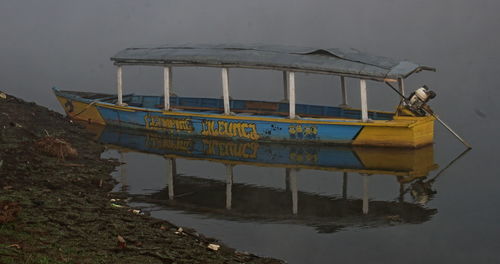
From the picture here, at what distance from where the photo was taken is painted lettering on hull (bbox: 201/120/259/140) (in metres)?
24.2

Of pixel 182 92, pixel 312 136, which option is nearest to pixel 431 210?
pixel 312 136

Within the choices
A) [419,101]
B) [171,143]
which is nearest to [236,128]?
[171,143]

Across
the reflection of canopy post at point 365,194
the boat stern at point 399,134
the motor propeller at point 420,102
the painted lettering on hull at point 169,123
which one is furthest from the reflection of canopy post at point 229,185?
the motor propeller at point 420,102

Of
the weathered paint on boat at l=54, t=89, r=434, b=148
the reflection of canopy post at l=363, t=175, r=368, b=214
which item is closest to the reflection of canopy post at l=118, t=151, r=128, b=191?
the weathered paint on boat at l=54, t=89, r=434, b=148

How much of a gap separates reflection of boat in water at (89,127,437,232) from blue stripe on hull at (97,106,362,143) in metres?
0.33

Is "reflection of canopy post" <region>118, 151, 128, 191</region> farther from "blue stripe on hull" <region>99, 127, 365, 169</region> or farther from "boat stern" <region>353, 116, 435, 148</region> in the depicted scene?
"boat stern" <region>353, 116, 435, 148</region>

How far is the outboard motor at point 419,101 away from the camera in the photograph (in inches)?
886

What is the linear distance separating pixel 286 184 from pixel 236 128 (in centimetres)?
549

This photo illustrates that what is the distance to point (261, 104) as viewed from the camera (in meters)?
27.7

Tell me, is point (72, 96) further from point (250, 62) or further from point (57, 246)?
point (57, 246)

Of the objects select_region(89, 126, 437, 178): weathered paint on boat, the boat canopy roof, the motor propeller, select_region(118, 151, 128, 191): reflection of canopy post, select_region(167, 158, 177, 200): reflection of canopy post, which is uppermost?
the boat canopy roof

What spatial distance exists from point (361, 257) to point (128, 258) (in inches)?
197

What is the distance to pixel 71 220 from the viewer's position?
12.4m

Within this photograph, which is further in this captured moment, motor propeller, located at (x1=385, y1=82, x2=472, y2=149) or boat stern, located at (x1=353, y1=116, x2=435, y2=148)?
motor propeller, located at (x1=385, y1=82, x2=472, y2=149)
